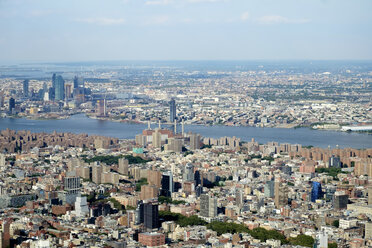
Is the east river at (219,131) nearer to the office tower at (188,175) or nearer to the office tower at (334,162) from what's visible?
the office tower at (334,162)

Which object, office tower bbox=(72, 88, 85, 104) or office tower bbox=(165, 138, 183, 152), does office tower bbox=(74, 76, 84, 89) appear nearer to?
office tower bbox=(72, 88, 85, 104)

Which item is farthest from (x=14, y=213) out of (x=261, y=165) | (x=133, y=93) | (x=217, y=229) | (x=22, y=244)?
(x=133, y=93)

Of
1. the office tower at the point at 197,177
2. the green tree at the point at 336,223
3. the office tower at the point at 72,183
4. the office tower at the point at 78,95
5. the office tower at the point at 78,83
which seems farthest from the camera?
the office tower at the point at 78,83

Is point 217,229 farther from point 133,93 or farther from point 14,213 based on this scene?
point 133,93

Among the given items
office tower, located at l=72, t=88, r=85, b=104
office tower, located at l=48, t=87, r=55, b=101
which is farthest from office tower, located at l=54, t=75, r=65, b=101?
office tower, located at l=72, t=88, r=85, b=104

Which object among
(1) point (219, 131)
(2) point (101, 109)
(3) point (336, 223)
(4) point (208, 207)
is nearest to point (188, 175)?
(4) point (208, 207)

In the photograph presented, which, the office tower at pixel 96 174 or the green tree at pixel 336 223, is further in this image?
the office tower at pixel 96 174

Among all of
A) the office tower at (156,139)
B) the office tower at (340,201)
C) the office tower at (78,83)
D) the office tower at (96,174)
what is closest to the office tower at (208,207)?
the office tower at (340,201)
